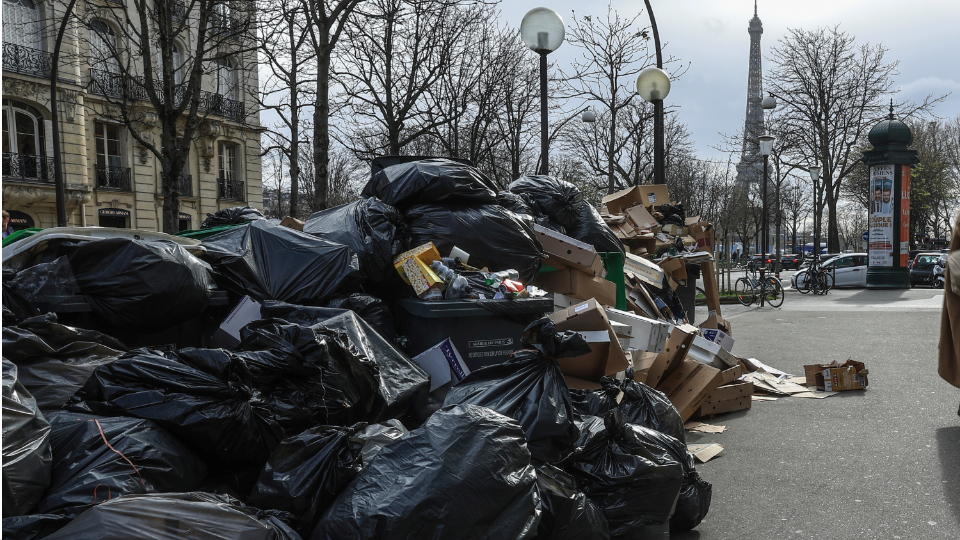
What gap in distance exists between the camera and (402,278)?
408cm

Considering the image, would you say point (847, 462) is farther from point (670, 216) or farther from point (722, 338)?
point (670, 216)

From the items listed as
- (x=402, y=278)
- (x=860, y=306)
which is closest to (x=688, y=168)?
(x=860, y=306)

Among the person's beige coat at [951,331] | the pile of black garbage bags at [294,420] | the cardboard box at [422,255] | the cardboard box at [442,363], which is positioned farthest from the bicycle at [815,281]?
the cardboard box at [442,363]

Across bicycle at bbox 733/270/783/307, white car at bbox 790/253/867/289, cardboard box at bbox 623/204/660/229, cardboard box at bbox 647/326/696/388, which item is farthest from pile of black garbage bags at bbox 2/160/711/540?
white car at bbox 790/253/867/289

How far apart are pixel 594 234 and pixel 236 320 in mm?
3796

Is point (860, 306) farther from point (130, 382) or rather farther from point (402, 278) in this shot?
point (130, 382)

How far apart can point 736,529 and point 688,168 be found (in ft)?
99.6

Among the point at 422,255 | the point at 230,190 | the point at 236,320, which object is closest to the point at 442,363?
the point at 422,255

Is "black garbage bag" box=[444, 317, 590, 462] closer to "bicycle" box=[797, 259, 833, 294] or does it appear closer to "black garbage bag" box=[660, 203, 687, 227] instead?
"black garbage bag" box=[660, 203, 687, 227]

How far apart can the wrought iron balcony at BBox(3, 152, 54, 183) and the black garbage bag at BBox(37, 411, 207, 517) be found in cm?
2475

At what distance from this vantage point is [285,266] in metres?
3.98

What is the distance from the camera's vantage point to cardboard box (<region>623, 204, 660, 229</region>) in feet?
29.4

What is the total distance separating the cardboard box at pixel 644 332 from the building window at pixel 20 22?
934 inches

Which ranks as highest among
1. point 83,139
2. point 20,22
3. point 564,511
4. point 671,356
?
point 20,22
